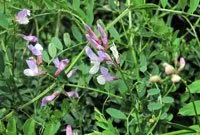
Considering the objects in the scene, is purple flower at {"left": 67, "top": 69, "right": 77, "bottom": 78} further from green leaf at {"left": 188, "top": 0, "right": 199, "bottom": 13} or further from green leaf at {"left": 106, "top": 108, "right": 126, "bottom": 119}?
green leaf at {"left": 188, "top": 0, "right": 199, "bottom": 13}

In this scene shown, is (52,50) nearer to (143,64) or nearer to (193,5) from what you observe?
(143,64)

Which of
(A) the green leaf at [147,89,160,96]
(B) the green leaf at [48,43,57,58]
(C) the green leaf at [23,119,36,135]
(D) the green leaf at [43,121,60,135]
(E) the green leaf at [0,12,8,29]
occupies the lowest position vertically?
(D) the green leaf at [43,121,60,135]

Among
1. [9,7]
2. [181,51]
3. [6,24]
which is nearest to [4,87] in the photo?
[6,24]

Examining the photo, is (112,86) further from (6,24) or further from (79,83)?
(6,24)

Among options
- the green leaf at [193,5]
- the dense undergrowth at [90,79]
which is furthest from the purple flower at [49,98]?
the green leaf at [193,5]

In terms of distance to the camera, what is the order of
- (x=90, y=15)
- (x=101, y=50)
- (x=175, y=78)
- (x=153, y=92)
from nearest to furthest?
(x=175, y=78) < (x=101, y=50) < (x=153, y=92) < (x=90, y=15)

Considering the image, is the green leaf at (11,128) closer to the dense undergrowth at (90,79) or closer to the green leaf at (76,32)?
the dense undergrowth at (90,79)

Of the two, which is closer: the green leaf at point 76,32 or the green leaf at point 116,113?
the green leaf at point 116,113

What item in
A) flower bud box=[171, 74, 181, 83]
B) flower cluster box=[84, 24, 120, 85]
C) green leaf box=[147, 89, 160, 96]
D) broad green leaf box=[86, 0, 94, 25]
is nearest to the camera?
flower bud box=[171, 74, 181, 83]

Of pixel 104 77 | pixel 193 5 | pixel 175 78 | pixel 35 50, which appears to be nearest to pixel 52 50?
pixel 35 50

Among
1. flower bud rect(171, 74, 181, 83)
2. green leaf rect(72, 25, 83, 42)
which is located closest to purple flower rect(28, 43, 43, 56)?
green leaf rect(72, 25, 83, 42)

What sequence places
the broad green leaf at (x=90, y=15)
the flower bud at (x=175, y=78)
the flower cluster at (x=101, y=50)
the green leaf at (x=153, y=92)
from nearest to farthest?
1. the flower bud at (x=175, y=78)
2. the flower cluster at (x=101, y=50)
3. the green leaf at (x=153, y=92)
4. the broad green leaf at (x=90, y=15)
